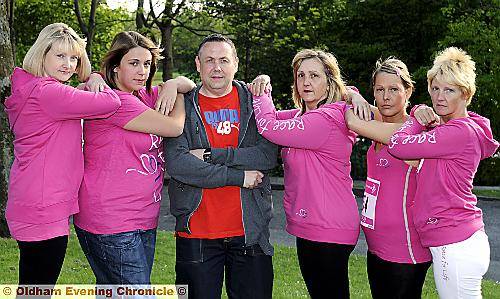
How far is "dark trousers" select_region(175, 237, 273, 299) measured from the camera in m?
4.28

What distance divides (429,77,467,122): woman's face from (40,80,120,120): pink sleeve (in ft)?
6.69

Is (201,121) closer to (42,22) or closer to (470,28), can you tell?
(470,28)

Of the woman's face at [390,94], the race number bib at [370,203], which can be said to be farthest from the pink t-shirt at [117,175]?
the woman's face at [390,94]

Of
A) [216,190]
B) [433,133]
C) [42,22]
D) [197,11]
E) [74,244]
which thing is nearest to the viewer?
[433,133]

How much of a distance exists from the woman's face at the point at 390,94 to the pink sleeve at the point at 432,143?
42 cm

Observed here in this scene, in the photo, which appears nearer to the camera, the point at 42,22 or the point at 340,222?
the point at 340,222

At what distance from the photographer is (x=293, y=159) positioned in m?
4.36

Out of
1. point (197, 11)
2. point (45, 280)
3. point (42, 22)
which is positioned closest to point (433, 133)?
point (45, 280)

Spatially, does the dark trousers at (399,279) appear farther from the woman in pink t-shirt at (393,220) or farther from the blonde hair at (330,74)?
the blonde hair at (330,74)

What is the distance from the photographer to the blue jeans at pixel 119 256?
4148 mm

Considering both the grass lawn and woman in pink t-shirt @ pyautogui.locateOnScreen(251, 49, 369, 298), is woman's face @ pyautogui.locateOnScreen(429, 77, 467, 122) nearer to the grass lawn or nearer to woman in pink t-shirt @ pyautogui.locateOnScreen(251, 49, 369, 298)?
woman in pink t-shirt @ pyautogui.locateOnScreen(251, 49, 369, 298)

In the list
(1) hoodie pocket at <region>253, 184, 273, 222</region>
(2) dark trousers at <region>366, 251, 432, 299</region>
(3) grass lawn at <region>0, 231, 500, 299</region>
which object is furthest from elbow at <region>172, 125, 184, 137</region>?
(3) grass lawn at <region>0, 231, 500, 299</region>

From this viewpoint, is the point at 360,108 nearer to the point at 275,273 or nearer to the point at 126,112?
the point at 126,112

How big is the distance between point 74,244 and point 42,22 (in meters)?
20.0
